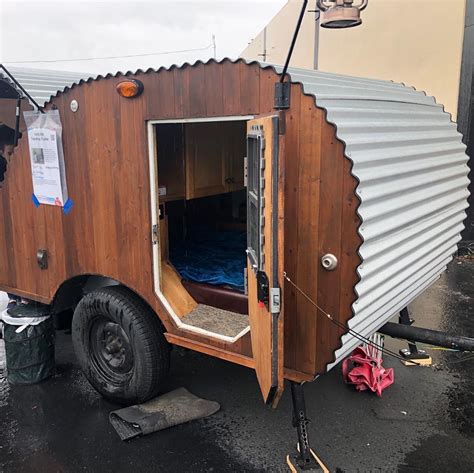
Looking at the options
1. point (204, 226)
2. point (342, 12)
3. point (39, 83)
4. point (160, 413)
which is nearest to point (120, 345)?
point (160, 413)

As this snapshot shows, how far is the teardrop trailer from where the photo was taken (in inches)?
119

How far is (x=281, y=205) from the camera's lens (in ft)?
9.50

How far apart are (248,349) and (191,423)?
1.11 m

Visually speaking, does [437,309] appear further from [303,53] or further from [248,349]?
[303,53]

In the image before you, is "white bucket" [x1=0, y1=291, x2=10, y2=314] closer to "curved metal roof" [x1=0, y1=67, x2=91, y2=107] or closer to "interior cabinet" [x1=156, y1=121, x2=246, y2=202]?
"curved metal roof" [x1=0, y1=67, x2=91, y2=107]

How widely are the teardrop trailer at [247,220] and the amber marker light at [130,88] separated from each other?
0.05ft

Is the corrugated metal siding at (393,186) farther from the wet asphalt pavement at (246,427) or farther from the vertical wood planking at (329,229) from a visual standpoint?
the wet asphalt pavement at (246,427)

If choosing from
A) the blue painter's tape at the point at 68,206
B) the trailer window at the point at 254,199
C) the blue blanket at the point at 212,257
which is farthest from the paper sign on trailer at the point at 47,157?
the trailer window at the point at 254,199

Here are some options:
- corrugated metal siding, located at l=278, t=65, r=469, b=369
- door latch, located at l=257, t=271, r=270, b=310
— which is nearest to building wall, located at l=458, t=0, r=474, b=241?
corrugated metal siding, located at l=278, t=65, r=469, b=369

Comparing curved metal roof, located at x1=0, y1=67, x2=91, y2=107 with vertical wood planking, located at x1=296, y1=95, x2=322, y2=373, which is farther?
curved metal roof, located at x1=0, y1=67, x2=91, y2=107

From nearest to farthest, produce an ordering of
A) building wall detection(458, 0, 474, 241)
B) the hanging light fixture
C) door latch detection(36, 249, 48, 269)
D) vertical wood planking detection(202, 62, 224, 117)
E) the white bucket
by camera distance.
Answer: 1. vertical wood planking detection(202, 62, 224, 117)
2. the hanging light fixture
3. door latch detection(36, 249, 48, 269)
4. the white bucket
5. building wall detection(458, 0, 474, 241)

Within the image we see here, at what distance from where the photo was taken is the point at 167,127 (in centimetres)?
540

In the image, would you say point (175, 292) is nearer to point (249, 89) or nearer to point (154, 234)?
point (154, 234)

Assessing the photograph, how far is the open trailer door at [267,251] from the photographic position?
2914 millimetres
